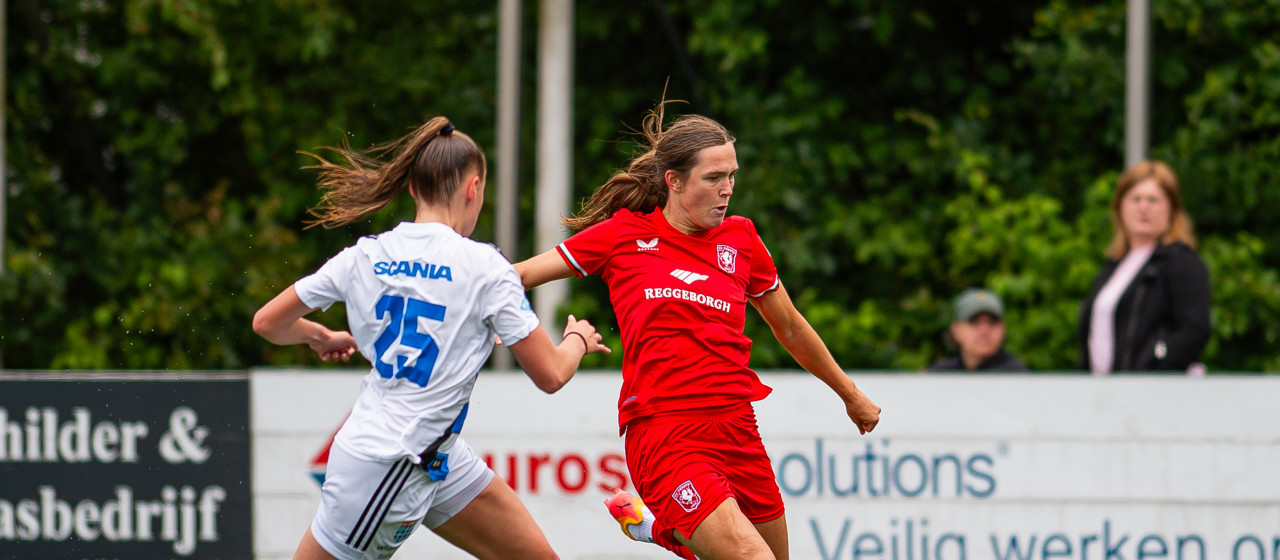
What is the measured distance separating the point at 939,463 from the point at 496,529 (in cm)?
252

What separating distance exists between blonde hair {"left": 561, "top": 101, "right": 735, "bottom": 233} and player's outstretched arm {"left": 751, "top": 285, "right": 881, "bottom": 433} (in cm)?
46

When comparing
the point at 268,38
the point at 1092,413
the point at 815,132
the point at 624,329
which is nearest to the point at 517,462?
the point at 624,329

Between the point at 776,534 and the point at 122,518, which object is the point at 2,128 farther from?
the point at 776,534

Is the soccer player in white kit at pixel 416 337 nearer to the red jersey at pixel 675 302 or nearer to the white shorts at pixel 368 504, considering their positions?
the white shorts at pixel 368 504

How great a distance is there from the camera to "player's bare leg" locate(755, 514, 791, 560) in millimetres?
3855

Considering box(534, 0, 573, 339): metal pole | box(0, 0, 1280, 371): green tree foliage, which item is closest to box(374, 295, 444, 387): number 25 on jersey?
box(534, 0, 573, 339): metal pole

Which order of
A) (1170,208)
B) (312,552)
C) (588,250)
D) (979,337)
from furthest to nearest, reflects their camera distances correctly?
(979,337), (1170,208), (588,250), (312,552)

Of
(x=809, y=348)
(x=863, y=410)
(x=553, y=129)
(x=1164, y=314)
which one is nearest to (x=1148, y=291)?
(x=1164, y=314)

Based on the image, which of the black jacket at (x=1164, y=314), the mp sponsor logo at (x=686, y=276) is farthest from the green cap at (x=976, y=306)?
the mp sponsor logo at (x=686, y=276)

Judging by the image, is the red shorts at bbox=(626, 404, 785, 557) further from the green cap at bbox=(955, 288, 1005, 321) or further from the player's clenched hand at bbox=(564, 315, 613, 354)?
the green cap at bbox=(955, 288, 1005, 321)

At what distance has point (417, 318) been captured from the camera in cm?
335

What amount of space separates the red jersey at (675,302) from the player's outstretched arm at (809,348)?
0.14 meters

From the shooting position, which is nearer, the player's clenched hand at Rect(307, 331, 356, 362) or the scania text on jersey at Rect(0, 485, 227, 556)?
the player's clenched hand at Rect(307, 331, 356, 362)

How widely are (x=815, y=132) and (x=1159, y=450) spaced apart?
14.0 ft
